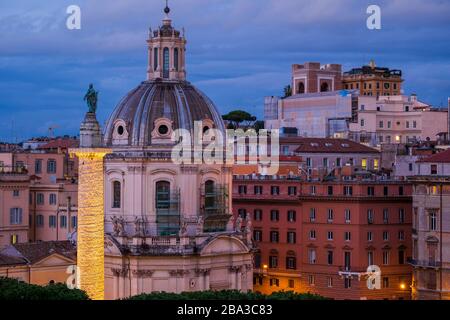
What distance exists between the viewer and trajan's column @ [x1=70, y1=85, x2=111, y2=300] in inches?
2143

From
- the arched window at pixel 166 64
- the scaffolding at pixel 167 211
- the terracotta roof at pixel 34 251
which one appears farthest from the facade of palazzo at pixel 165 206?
the terracotta roof at pixel 34 251

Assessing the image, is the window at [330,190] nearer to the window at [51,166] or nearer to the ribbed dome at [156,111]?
the ribbed dome at [156,111]

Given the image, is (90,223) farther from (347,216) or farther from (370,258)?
(370,258)

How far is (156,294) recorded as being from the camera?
5634 centimetres

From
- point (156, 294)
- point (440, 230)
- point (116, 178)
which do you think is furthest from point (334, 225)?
point (156, 294)

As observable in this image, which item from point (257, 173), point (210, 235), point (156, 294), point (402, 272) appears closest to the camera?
Answer: point (156, 294)

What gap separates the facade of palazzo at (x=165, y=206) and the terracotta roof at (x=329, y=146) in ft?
79.3

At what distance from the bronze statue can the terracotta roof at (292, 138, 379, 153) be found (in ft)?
138

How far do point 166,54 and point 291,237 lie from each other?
52.5 feet

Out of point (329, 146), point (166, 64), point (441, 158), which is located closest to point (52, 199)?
point (166, 64)

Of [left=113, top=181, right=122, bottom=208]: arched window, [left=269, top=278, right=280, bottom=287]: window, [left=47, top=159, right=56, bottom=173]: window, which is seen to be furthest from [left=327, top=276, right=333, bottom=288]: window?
[left=47, top=159, right=56, bottom=173]: window

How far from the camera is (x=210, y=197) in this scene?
245 ft

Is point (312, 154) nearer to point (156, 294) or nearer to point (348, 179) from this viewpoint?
point (348, 179)

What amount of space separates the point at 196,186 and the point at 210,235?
2567mm
